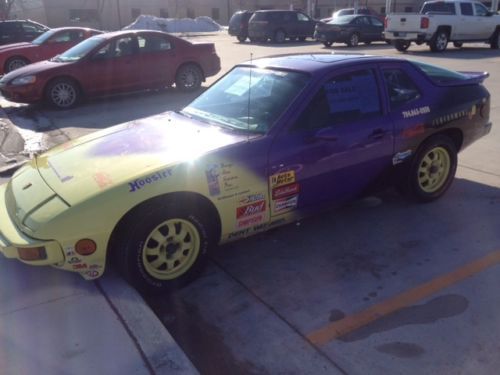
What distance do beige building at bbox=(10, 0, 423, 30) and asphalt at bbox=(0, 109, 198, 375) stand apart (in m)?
43.5

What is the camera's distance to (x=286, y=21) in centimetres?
2503

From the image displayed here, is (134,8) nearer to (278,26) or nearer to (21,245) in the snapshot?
(278,26)

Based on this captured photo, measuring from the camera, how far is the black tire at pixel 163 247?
3.02 m

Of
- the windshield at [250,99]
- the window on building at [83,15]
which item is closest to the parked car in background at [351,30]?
the windshield at [250,99]

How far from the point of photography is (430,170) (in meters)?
4.61

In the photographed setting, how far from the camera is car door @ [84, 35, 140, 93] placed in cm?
980

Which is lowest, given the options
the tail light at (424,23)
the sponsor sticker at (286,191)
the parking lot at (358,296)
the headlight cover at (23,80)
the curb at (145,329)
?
the parking lot at (358,296)

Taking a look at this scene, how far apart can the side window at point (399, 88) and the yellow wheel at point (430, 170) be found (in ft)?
1.54

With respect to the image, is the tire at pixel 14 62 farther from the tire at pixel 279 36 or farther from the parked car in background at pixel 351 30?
the tire at pixel 279 36

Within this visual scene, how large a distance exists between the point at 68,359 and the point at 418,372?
1889 millimetres

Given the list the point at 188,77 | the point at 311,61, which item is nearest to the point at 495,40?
the point at 188,77

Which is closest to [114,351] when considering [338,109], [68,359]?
[68,359]

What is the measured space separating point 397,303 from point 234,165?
144 cm

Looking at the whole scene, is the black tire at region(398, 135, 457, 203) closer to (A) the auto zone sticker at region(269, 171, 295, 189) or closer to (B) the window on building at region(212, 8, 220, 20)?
(A) the auto zone sticker at region(269, 171, 295, 189)
